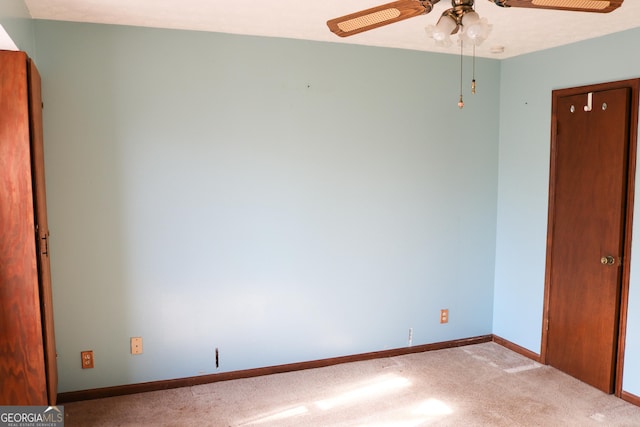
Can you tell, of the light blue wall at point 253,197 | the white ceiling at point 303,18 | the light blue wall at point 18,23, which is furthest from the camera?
the light blue wall at point 253,197

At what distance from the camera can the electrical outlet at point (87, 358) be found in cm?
307

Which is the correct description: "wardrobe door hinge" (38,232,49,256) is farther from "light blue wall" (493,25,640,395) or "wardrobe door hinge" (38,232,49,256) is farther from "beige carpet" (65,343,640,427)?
"light blue wall" (493,25,640,395)

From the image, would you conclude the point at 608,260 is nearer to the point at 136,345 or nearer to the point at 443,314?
the point at 443,314

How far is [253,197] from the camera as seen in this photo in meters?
3.35

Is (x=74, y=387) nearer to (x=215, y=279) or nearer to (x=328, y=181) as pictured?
(x=215, y=279)

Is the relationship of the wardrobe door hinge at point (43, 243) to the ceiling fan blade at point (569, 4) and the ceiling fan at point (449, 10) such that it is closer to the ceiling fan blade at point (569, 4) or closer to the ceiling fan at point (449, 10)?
the ceiling fan at point (449, 10)

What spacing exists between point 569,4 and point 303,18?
1.52m

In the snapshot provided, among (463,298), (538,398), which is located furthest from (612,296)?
(463,298)

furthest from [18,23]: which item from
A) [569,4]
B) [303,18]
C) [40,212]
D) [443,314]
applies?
[443,314]

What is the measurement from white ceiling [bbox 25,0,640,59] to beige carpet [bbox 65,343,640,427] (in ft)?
7.66

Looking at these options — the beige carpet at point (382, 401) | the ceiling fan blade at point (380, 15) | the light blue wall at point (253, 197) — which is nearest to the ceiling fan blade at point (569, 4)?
the ceiling fan blade at point (380, 15)

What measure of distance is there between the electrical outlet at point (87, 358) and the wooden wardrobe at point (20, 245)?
0.58 metres

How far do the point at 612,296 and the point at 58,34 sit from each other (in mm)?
3816

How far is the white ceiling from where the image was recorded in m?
2.59
